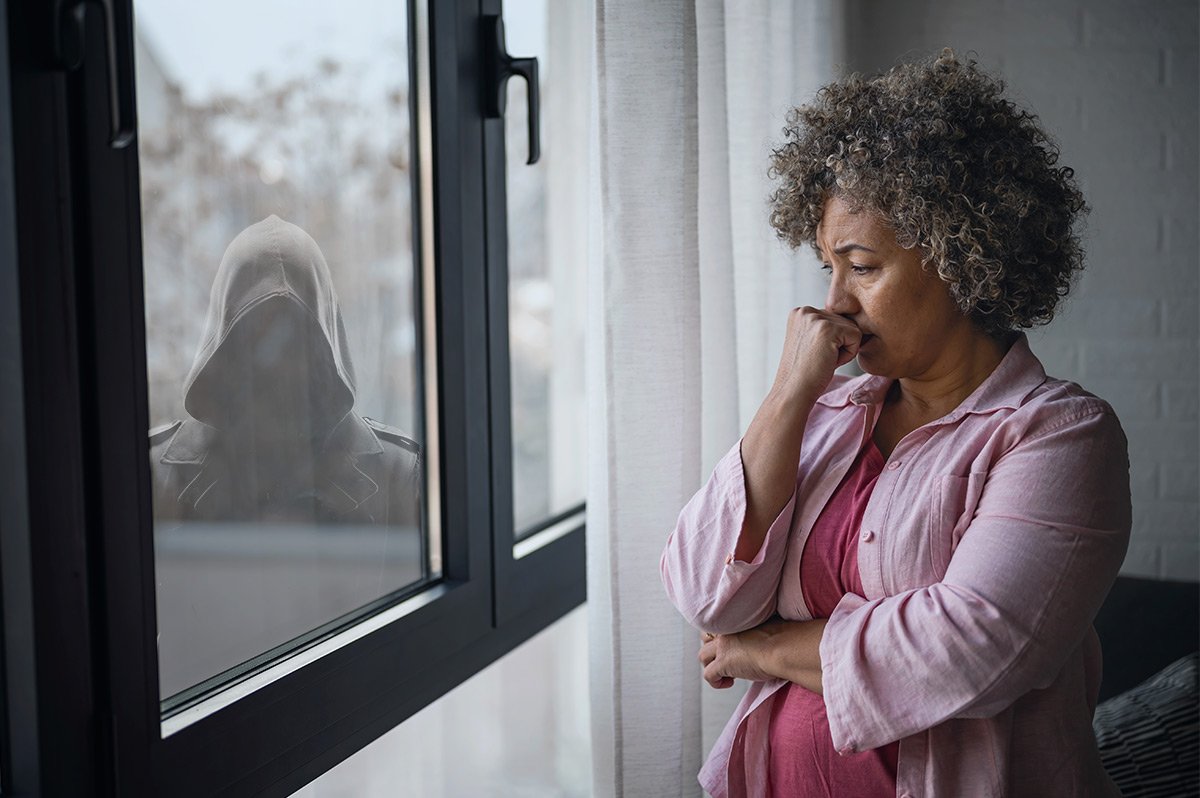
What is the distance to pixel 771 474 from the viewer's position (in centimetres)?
127

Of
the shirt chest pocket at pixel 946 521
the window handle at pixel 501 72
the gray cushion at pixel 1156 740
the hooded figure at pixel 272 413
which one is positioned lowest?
the gray cushion at pixel 1156 740

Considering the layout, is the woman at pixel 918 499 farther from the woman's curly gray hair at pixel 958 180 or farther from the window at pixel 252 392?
the window at pixel 252 392

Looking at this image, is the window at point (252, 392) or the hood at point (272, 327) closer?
the window at point (252, 392)

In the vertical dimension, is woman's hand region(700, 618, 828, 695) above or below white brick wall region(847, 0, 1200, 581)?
below

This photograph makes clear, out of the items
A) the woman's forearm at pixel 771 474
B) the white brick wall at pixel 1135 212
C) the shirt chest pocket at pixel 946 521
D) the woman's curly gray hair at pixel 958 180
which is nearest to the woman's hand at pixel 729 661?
the woman's forearm at pixel 771 474

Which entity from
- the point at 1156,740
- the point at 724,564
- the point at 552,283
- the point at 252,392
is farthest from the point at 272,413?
the point at 1156,740

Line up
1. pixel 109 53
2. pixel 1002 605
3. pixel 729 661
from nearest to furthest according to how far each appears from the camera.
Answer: pixel 109 53 → pixel 1002 605 → pixel 729 661

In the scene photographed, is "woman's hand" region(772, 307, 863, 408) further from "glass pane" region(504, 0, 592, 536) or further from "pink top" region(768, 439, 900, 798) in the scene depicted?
"glass pane" region(504, 0, 592, 536)

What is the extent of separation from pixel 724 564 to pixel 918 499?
0.24 meters

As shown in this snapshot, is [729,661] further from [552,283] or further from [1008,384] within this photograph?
[552,283]

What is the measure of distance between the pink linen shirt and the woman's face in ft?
0.24

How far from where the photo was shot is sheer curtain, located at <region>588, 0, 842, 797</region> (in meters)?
1.58

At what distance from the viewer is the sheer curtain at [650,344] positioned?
1.58 metres

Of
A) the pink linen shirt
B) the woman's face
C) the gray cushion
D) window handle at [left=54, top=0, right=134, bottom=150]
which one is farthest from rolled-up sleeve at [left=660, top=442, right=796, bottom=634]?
the gray cushion
